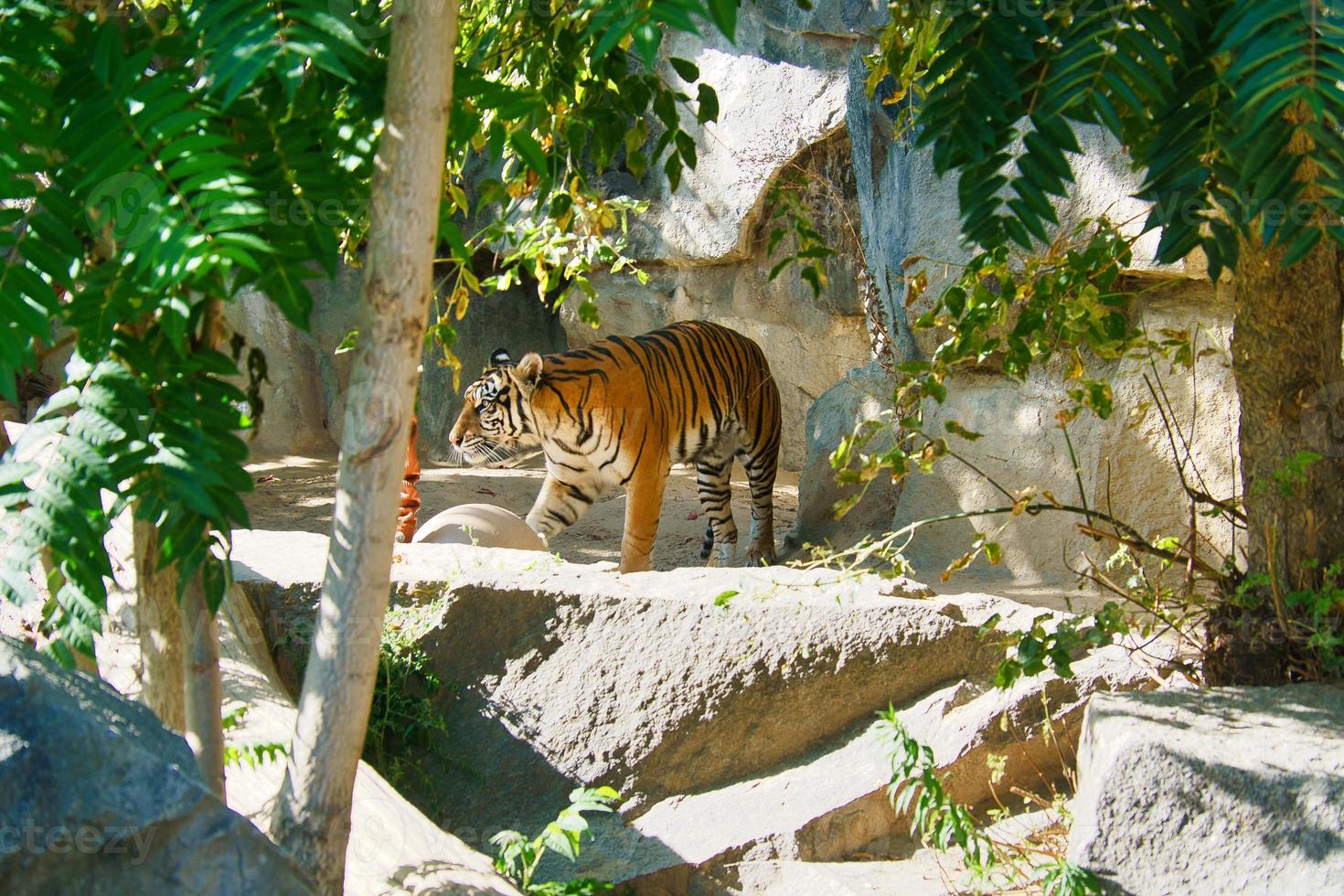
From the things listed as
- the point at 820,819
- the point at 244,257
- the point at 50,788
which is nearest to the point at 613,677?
the point at 820,819

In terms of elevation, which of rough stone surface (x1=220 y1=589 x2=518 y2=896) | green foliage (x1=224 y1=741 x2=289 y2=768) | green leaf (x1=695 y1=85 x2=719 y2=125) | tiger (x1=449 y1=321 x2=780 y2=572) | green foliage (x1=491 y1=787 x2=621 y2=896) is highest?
green leaf (x1=695 y1=85 x2=719 y2=125)

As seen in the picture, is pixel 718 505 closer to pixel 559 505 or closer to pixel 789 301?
pixel 559 505

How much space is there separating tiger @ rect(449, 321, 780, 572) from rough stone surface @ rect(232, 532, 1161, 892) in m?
3.24

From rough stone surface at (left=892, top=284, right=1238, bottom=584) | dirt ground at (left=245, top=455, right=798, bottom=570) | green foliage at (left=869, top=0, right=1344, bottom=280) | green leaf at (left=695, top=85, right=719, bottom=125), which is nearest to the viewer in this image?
green foliage at (left=869, top=0, right=1344, bottom=280)

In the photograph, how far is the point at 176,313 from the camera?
1.52 meters

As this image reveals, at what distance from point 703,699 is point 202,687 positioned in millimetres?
2018

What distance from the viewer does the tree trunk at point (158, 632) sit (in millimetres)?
2117

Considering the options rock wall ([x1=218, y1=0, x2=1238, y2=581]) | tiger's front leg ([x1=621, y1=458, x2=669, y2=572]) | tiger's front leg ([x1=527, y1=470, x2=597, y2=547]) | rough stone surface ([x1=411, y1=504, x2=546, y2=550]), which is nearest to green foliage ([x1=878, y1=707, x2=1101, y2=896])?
rock wall ([x1=218, y1=0, x2=1238, y2=581])

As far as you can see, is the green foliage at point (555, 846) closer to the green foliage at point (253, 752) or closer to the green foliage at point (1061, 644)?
the green foliage at point (253, 752)

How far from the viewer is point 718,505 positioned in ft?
28.5

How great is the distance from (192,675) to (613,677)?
2013 mm

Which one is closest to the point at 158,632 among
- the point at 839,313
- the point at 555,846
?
the point at 555,846

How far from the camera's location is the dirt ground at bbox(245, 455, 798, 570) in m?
9.45

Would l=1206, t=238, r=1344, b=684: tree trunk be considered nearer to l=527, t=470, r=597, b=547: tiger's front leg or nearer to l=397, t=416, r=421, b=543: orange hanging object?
l=397, t=416, r=421, b=543: orange hanging object
